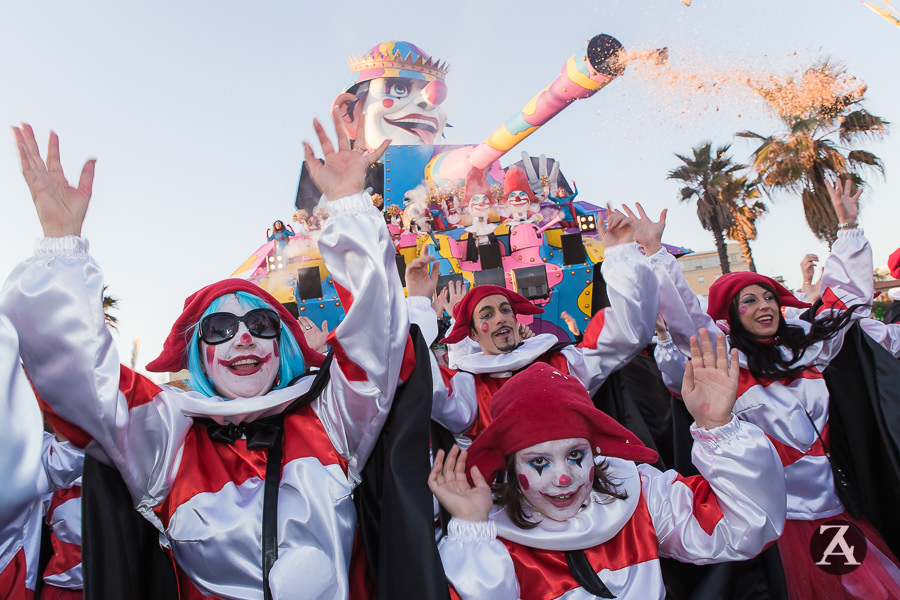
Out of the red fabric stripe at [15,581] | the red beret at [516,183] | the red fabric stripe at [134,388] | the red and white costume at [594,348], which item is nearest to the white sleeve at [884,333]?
the red and white costume at [594,348]

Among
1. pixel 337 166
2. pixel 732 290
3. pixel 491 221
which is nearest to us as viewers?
pixel 337 166

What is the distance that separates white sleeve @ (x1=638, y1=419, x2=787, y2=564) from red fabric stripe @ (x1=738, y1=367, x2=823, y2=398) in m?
1.46

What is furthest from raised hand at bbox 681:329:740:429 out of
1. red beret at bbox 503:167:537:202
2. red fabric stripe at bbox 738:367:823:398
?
red beret at bbox 503:167:537:202

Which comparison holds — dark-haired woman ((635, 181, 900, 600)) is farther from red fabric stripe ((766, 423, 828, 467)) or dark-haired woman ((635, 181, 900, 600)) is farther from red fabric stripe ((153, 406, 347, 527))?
red fabric stripe ((153, 406, 347, 527))

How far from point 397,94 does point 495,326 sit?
→ 14.1 metres

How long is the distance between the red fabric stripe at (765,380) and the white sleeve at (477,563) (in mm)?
1906

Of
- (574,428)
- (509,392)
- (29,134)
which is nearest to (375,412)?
(509,392)

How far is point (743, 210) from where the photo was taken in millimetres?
17406

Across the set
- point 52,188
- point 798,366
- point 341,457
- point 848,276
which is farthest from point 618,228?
point 52,188

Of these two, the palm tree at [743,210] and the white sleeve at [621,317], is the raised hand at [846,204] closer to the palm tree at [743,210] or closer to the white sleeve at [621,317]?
the white sleeve at [621,317]

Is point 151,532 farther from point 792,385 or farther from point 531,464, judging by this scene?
point 792,385

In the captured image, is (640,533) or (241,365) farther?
(241,365)

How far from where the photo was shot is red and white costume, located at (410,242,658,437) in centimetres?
314

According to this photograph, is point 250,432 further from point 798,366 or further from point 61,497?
point 798,366
